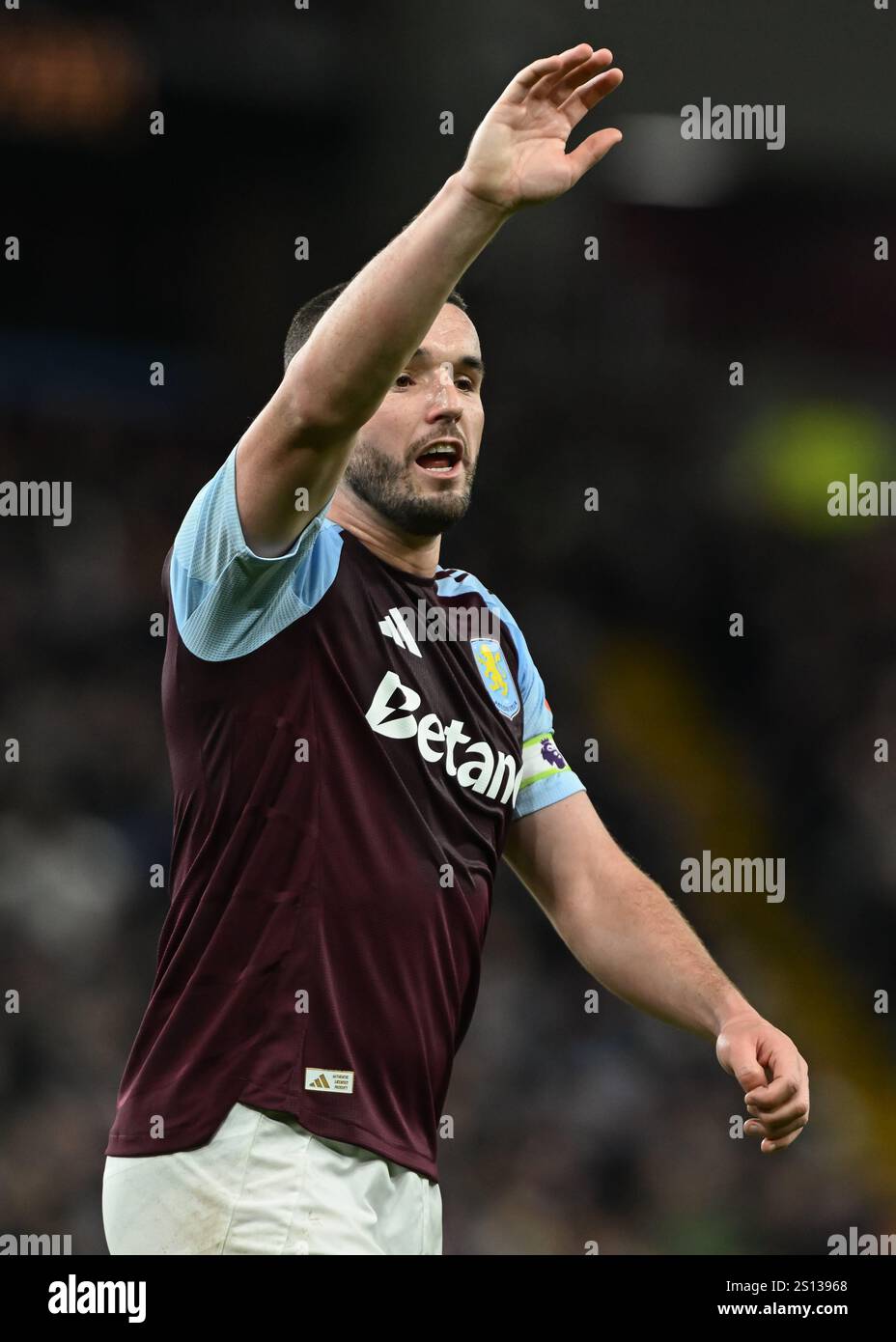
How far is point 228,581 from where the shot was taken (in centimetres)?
→ 267

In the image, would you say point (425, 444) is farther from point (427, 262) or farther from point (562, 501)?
point (562, 501)

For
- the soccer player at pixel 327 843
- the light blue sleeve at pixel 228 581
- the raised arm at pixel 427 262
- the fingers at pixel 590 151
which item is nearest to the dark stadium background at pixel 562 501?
the soccer player at pixel 327 843

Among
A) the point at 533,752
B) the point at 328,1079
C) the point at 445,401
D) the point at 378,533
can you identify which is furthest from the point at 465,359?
the point at 328,1079

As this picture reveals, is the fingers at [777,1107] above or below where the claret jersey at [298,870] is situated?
below

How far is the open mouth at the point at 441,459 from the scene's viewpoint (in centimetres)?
330

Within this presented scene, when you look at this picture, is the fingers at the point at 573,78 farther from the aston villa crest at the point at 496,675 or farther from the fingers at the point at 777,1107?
the fingers at the point at 777,1107

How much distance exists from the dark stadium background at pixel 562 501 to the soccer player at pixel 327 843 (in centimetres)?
458

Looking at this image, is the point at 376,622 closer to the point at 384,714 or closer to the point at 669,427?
the point at 384,714

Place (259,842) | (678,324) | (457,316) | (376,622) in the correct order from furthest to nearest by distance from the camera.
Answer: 1. (678,324)
2. (457,316)
3. (376,622)
4. (259,842)

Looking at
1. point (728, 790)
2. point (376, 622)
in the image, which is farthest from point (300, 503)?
point (728, 790)

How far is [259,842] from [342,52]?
300 inches

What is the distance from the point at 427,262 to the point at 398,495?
90cm

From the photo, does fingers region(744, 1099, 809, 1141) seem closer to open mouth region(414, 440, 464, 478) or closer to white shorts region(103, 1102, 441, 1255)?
white shorts region(103, 1102, 441, 1255)

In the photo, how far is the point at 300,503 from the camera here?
8.47 feet
